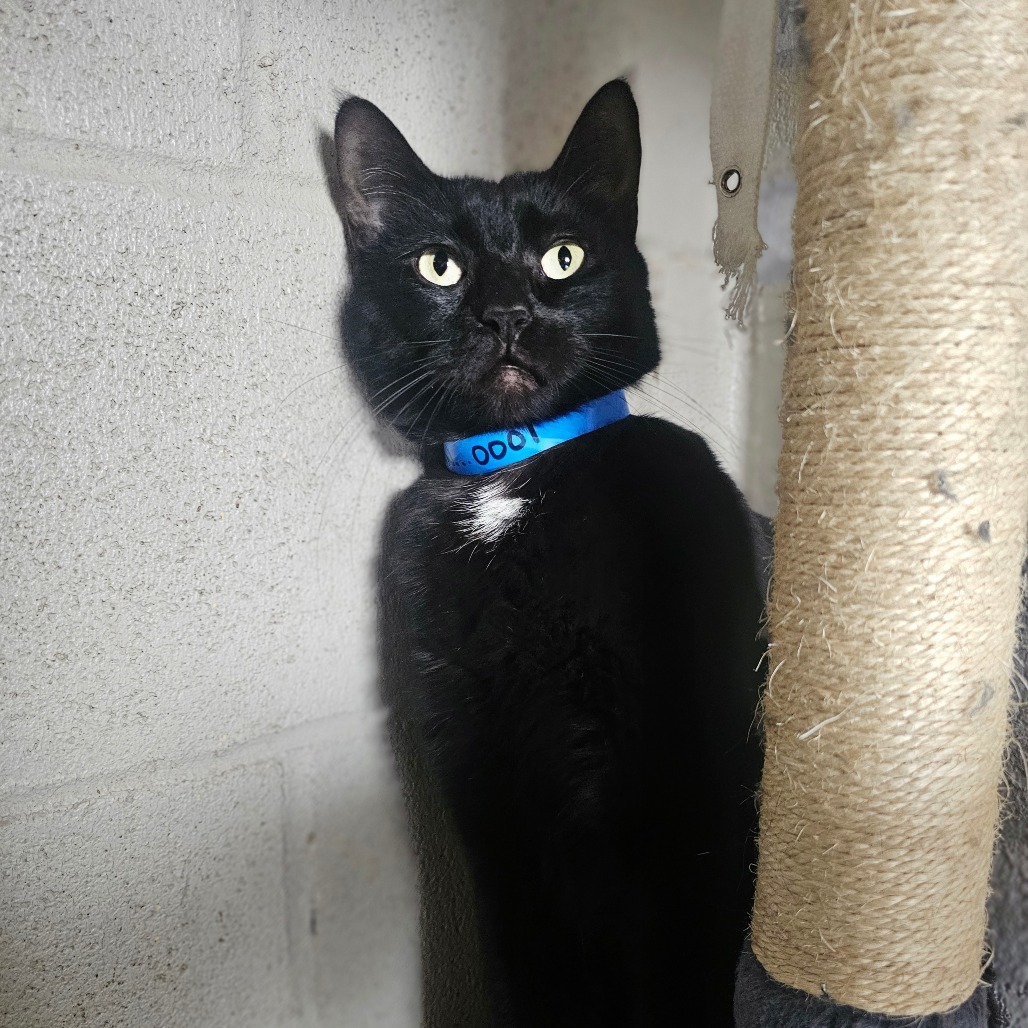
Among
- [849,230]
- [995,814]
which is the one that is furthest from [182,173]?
[995,814]

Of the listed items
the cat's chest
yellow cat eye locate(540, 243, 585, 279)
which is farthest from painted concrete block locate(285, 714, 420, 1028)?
yellow cat eye locate(540, 243, 585, 279)

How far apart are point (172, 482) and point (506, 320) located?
1.03ft

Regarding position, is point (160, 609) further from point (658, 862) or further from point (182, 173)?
point (658, 862)

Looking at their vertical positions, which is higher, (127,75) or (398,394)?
(127,75)

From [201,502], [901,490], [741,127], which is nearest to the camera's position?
[901,490]

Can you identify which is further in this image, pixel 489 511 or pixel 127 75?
pixel 489 511

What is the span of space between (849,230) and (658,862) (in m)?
0.57

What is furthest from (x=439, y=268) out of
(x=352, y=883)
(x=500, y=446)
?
(x=352, y=883)

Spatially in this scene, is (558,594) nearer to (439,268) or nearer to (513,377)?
(513,377)

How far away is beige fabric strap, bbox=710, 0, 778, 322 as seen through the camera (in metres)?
0.73

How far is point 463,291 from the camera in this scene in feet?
2.32

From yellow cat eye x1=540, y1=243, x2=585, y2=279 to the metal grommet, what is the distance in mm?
154

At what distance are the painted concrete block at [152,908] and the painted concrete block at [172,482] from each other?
43 mm

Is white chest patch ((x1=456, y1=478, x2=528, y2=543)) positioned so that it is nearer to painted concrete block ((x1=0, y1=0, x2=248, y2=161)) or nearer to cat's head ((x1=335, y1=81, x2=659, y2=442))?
cat's head ((x1=335, y1=81, x2=659, y2=442))
